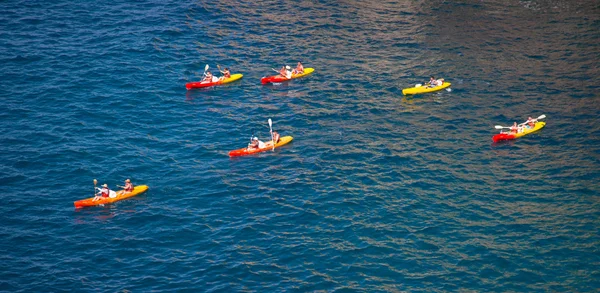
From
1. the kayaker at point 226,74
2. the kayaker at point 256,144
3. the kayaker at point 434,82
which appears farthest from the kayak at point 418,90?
the kayaker at point 226,74

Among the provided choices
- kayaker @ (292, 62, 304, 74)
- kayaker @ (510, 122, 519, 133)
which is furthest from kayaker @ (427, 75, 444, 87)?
kayaker @ (292, 62, 304, 74)

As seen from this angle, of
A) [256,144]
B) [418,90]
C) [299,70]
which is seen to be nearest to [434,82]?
[418,90]

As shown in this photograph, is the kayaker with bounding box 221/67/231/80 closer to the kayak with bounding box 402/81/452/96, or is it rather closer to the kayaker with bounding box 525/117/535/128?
the kayak with bounding box 402/81/452/96

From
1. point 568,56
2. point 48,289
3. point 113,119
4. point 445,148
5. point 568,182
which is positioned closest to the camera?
point 48,289

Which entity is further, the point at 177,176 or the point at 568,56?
the point at 568,56

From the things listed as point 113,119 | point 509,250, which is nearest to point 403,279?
point 509,250

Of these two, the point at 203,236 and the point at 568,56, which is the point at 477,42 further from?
the point at 203,236

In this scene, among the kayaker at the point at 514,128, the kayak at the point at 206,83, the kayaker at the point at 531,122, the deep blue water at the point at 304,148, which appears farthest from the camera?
the kayak at the point at 206,83

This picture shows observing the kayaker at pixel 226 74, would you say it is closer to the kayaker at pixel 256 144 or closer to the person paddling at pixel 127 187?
the kayaker at pixel 256 144
